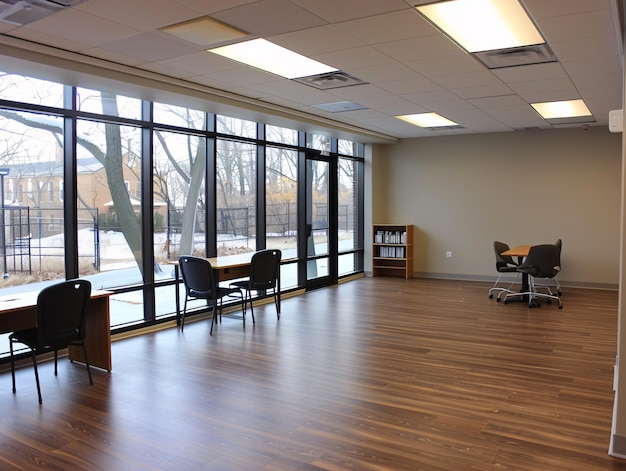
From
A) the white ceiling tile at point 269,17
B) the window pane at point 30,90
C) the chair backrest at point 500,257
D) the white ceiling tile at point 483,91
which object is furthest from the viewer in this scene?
the chair backrest at point 500,257

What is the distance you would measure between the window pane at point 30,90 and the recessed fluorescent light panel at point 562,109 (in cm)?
560

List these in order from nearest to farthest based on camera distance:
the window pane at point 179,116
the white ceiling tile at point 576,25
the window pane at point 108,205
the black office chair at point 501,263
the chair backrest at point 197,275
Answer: the white ceiling tile at point 576,25 → the window pane at point 108,205 → the chair backrest at point 197,275 → the window pane at point 179,116 → the black office chair at point 501,263

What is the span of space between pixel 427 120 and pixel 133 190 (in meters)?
4.58

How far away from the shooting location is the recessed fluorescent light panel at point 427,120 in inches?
311

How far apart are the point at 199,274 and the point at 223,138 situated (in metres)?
2.14

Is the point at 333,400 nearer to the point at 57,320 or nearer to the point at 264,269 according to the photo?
the point at 57,320

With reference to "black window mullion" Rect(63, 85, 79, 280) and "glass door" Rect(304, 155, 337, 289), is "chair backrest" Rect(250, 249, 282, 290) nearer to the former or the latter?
"black window mullion" Rect(63, 85, 79, 280)

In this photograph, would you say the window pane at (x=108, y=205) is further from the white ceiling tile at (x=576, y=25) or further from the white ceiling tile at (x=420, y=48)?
the white ceiling tile at (x=576, y=25)

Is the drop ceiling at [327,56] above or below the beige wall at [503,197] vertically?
above

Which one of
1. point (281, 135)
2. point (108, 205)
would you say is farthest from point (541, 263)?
point (108, 205)

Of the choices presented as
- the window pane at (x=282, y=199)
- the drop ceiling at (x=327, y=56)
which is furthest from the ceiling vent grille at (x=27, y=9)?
the window pane at (x=282, y=199)

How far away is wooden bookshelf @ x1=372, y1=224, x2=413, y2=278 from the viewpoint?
1040 centimetres

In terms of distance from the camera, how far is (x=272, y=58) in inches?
191

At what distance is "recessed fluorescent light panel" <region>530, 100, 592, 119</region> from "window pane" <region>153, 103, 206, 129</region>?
4.30m
